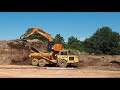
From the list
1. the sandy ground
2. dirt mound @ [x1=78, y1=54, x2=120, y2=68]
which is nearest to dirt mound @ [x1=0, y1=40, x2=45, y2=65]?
dirt mound @ [x1=78, y1=54, x2=120, y2=68]

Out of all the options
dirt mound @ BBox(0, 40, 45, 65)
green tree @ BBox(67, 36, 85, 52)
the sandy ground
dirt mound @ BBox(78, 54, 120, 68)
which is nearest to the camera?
the sandy ground

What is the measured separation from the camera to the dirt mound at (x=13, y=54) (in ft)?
102

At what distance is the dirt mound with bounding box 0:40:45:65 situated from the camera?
102 ft

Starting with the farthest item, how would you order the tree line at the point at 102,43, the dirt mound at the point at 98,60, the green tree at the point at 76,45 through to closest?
the green tree at the point at 76,45 < the tree line at the point at 102,43 < the dirt mound at the point at 98,60

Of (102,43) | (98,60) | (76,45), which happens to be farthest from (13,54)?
(76,45)

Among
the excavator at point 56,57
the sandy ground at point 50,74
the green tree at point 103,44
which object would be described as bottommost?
the sandy ground at point 50,74

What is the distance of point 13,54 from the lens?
32.9 meters

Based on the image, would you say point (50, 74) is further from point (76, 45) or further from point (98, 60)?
point (76, 45)

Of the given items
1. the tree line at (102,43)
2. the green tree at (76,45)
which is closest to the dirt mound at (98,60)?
the tree line at (102,43)

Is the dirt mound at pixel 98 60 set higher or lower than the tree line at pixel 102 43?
lower

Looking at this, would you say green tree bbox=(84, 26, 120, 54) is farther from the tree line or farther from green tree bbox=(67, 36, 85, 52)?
green tree bbox=(67, 36, 85, 52)

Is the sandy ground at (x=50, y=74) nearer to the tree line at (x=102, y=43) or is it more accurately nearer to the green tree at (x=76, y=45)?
the tree line at (x=102, y=43)
